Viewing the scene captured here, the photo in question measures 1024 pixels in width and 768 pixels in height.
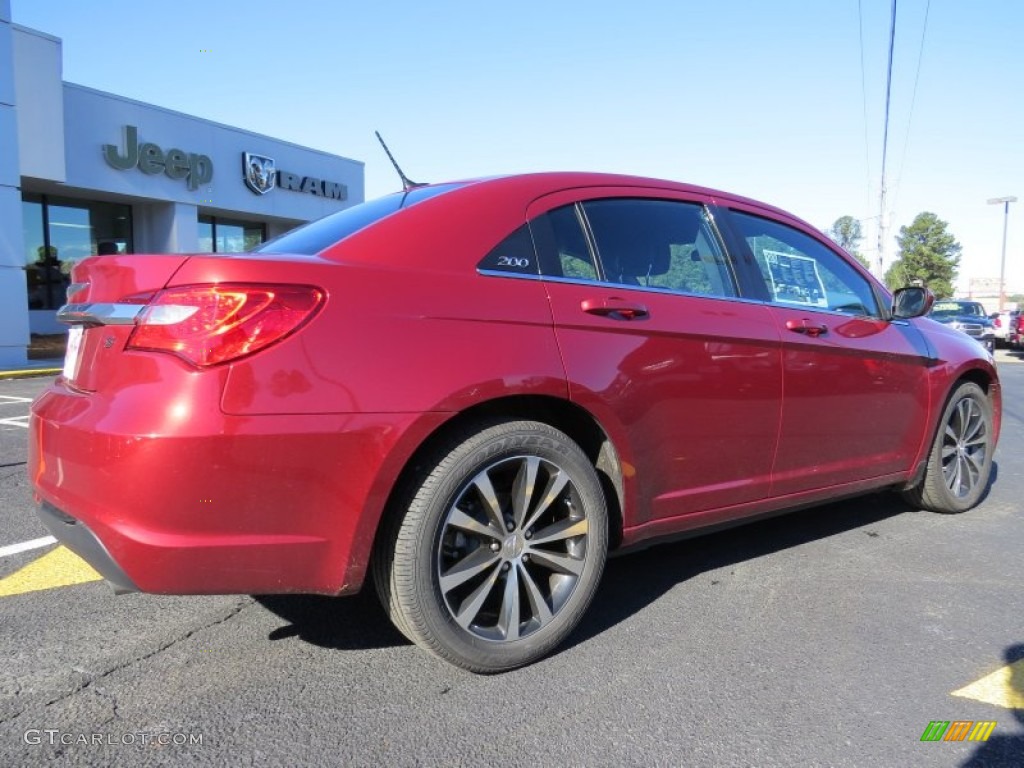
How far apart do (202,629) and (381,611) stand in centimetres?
68

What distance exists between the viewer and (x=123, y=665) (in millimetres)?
2604

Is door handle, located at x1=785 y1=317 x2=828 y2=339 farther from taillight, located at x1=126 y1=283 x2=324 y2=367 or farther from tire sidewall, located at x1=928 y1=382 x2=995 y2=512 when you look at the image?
taillight, located at x1=126 y1=283 x2=324 y2=367

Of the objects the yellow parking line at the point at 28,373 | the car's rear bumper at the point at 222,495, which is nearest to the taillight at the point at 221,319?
the car's rear bumper at the point at 222,495

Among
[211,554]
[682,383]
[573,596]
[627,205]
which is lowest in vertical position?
[573,596]

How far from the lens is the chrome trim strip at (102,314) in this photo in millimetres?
2289

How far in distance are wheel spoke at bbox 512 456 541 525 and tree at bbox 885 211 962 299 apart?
179 feet

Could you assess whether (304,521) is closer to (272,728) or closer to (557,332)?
(272,728)

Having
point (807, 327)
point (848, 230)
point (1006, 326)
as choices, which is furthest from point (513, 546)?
point (848, 230)

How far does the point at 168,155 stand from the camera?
18891 millimetres

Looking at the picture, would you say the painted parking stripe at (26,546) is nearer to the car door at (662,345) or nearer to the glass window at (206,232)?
the car door at (662,345)

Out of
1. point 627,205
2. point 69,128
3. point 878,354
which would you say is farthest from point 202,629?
point 69,128

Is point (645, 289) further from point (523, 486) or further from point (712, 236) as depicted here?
point (523, 486)

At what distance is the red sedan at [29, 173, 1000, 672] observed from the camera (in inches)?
84.4

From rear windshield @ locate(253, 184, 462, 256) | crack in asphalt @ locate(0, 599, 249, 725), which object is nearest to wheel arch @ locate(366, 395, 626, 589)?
rear windshield @ locate(253, 184, 462, 256)
